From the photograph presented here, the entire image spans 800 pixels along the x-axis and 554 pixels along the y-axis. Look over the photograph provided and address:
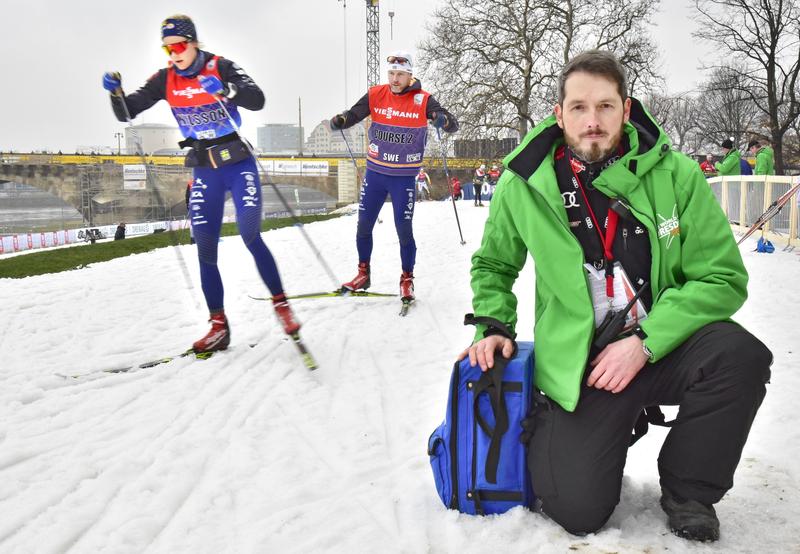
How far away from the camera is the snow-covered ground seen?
6.86ft

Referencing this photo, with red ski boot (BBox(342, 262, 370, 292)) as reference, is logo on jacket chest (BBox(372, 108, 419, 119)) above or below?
above

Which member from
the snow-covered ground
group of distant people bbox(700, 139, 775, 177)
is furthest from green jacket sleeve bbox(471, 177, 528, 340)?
group of distant people bbox(700, 139, 775, 177)

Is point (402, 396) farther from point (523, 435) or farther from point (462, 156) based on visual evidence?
point (462, 156)

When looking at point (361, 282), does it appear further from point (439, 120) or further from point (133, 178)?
point (133, 178)

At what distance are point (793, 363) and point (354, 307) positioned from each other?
350 cm

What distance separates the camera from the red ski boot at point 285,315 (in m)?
4.28

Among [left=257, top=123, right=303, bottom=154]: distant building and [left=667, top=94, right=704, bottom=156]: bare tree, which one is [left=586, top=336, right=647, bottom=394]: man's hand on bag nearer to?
[left=667, top=94, right=704, bottom=156]: bare tree

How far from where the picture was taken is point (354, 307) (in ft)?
19.8

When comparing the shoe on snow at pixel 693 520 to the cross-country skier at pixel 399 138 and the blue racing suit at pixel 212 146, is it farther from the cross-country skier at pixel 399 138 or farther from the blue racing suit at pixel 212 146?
the cross-country skier at pixel 399 138

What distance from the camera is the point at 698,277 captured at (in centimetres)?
202

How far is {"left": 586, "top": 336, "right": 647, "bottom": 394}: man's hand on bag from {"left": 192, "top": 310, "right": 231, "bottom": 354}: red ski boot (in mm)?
3142

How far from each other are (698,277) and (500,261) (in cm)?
67

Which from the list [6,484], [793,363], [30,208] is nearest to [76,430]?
[6,484]

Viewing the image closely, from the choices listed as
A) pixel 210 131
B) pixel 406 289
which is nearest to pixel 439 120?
pixel 406 289
